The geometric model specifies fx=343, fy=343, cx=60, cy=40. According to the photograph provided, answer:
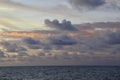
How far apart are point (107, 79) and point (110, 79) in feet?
4.21

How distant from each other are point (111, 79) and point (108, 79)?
128 cm

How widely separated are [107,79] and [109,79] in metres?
0.86

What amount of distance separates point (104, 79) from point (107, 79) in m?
1.72

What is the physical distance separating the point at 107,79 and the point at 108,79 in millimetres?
428

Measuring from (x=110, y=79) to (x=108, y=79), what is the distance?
2.80 ft

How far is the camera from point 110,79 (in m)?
130

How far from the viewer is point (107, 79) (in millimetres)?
131000

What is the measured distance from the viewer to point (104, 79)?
426 feet

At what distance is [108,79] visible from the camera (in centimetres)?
13075

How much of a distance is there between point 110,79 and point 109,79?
0.43 metres

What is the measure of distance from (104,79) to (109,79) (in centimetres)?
208

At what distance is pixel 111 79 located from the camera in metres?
Answer: 130
